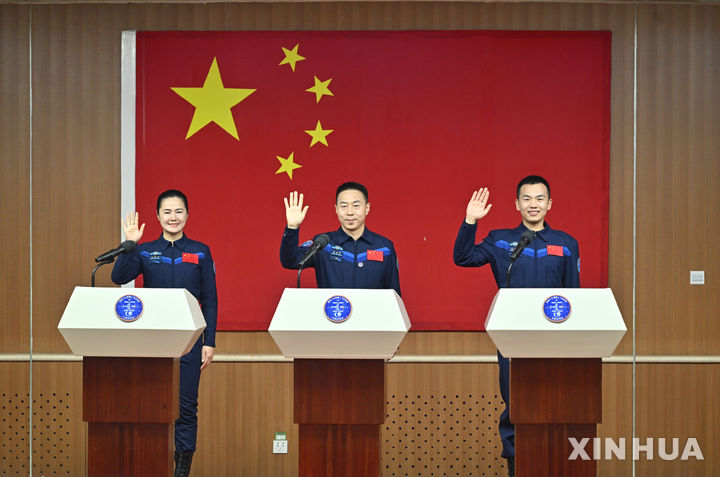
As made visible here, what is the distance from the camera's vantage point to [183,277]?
3.62 meters

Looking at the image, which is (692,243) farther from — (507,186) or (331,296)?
(331,296)

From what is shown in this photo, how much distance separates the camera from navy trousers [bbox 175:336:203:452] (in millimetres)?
3627

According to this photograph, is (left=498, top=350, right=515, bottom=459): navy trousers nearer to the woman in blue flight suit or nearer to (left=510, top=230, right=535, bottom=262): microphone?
(left=510, top=230, right=535, bottom=262): microphone

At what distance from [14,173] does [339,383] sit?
282cm

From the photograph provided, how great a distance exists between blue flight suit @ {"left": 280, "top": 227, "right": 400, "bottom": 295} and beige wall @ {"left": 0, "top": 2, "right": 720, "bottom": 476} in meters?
0.93

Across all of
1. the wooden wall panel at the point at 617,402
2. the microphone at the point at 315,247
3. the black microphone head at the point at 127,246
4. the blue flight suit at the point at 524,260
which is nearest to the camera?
the microphone at the point at 315,247

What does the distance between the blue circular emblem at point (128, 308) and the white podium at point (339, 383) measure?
1.63 ft

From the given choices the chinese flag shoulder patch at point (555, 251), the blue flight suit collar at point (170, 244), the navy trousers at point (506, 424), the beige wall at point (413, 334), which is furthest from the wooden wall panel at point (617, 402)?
the blue flight suit collar at point (170, 244)

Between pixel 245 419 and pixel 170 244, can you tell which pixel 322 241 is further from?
pixel 245 419

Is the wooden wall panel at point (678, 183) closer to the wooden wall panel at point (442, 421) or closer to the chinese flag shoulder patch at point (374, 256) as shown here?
the wooden wall panel at point (442, 421)

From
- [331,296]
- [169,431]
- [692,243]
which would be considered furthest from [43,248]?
[692,243]

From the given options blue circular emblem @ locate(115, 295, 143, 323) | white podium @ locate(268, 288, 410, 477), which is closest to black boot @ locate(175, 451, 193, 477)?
Answer: white podium @ locate(268, 288, 410, 477)

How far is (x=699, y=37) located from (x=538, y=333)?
275 centimetres

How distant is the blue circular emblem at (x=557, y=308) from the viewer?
2.54 metres
